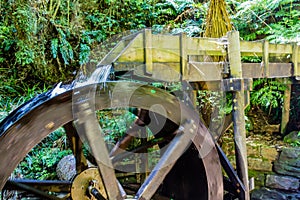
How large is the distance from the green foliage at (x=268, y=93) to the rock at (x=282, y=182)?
117cm

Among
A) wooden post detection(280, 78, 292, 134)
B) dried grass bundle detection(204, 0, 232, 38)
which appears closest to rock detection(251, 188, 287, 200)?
wooden post detection(280, 78, 292, 134)

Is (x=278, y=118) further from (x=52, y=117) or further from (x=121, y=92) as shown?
(x=52, y=117)

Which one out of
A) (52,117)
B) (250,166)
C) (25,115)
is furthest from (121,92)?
(250,166)

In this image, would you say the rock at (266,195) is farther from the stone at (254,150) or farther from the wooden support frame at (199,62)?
the wooden support frame at (199,62)

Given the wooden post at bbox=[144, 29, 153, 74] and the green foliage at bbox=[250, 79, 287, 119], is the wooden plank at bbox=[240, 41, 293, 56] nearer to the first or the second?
the wooden post at bbox=[144, 29, 153, 74]

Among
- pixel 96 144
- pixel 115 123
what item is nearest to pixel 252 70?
pixel 96 144

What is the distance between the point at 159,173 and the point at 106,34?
4.22 metres

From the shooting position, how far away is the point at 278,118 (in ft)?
17.4

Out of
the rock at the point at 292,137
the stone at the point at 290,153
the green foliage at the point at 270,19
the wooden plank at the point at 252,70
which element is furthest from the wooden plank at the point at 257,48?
the rock at the point at 292,137

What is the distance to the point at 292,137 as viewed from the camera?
4.69 metres

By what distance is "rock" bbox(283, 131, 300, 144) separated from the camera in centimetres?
461

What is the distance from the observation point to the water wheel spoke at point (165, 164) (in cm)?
216

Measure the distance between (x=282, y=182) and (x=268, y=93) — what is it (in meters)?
1.46

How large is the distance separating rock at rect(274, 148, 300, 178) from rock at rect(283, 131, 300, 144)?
27 centimetres
